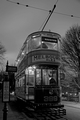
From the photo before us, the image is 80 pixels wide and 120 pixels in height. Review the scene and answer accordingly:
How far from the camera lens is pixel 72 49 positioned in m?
23.9

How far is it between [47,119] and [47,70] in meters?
2.67

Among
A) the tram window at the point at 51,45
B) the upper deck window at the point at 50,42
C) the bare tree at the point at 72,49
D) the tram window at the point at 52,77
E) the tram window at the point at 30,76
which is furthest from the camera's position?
the bare tree at the point at 72,49

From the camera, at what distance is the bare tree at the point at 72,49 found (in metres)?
23.3

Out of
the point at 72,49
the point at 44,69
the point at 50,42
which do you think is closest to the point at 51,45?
the point at 50,42

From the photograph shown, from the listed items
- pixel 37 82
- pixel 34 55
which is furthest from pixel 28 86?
pixel 34 55

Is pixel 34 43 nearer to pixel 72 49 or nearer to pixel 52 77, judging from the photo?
pixel 52 77

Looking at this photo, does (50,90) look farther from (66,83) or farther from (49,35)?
(66,83)

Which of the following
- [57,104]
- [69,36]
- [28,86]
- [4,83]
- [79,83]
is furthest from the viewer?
[69,36]

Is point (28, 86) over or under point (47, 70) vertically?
under

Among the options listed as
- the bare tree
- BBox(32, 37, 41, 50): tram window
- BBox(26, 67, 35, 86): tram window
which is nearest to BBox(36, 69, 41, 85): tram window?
BBox(26, 67, 35, 86): tram window

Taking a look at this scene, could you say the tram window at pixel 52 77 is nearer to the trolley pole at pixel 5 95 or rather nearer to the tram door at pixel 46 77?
the tram door at pixel 46 77

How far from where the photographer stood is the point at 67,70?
24.5 m

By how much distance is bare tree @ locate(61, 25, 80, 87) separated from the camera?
23328 millimetres

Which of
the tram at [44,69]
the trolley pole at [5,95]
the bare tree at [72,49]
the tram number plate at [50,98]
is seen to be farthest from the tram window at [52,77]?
the bare tree at [72,49]
